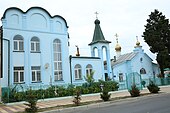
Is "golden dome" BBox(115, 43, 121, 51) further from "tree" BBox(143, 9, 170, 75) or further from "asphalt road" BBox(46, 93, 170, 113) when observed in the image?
"asphalt road" BBox(46, 93, 170, 113)

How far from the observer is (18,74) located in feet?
73.9

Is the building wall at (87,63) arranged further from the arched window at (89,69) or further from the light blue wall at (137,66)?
the light blue wall at (137,66)

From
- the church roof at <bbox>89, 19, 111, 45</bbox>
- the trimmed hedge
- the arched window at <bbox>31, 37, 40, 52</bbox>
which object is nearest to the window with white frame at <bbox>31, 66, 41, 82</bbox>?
the arched window at <bbox>31, 37, 40, 52</bbox>

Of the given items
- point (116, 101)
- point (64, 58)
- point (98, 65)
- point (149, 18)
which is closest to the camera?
point (116, 101)

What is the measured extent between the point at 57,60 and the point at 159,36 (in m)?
16.9

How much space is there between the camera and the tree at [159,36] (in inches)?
1281

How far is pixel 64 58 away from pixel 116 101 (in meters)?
Result: 11.8

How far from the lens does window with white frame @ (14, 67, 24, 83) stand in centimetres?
2239

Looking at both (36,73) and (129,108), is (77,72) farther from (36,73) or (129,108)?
(129,108)

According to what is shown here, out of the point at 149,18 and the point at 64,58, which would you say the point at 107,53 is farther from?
the point at 149,18

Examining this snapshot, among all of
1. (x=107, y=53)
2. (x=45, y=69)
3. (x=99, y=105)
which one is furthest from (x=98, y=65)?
(x=99, y=105)

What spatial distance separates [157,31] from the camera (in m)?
33.9

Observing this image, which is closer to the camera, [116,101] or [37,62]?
[116,101]

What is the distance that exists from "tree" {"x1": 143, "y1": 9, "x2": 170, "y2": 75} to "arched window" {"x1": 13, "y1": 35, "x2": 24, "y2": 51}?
1978 centimetres
